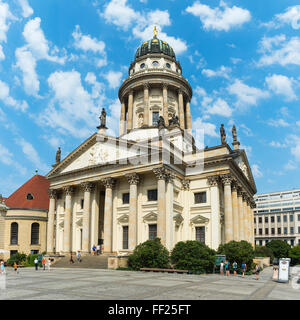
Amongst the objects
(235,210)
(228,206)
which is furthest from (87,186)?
(235,210)

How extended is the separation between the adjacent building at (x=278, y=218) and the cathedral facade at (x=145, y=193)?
57633 millimetres

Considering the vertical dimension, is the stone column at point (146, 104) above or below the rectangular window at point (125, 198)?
above

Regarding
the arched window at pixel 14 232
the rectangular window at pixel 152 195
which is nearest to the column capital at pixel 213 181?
the rectangular window at pixel 152 195

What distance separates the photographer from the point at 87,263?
3509cm

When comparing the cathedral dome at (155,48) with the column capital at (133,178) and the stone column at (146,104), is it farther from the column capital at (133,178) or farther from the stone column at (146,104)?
the column capital at (133,178)

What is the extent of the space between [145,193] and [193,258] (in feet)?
35.8

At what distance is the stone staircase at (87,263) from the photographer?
111 feet

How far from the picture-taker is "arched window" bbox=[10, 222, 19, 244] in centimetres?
4891

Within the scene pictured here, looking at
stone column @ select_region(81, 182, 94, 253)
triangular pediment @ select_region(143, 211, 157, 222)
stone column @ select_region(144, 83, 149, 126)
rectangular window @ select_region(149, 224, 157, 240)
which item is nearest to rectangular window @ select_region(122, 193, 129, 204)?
triangular pediment @ select_region(143, 211, 157, 222)

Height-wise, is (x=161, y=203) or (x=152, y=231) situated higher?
(x=161, y=203)

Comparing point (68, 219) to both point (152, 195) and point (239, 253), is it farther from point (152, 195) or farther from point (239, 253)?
point (239, 253)

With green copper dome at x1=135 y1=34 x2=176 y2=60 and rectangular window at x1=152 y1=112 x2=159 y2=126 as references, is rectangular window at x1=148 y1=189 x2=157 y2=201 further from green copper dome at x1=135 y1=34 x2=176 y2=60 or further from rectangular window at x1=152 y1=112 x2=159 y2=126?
green copper dome at x1=135 y1=34 x2=176 y2=60

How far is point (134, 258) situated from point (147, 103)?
2808 cm
